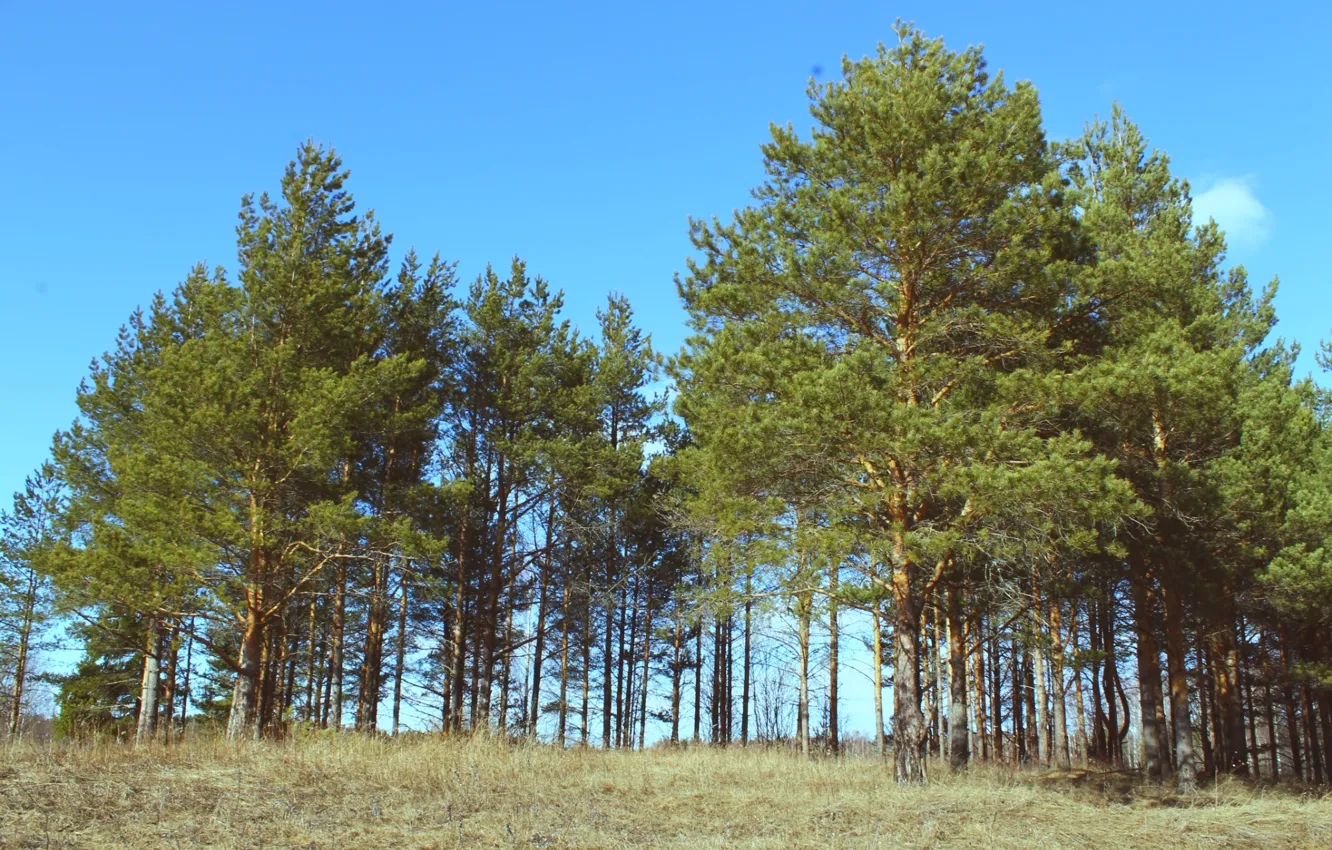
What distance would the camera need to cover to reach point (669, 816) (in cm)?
1010

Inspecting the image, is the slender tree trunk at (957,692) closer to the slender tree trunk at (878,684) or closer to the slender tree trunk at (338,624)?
the slender tree trunk at (878,684)

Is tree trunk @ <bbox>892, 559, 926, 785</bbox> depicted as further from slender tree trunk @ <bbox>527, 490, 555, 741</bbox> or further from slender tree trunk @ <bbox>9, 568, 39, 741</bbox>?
slender tree trunk @ <bbox>9, 568, 39, 741</bbox>

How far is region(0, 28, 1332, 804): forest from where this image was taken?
12.3 m

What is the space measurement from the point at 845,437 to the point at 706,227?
496cm

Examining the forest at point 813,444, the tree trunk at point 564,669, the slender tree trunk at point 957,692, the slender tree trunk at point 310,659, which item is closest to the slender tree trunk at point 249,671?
the forest at point 813,444

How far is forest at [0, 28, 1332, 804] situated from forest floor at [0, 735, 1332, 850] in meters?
1.89

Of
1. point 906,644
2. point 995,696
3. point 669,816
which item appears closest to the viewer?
point 669,816

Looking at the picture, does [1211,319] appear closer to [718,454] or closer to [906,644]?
[906,644]

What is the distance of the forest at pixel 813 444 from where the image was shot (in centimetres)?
1233

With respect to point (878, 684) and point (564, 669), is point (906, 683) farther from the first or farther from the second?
point (564, 669)

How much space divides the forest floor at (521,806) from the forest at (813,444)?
1895 millimetres

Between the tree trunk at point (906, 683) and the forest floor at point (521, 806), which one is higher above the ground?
the tree trunk at point (906, 683)


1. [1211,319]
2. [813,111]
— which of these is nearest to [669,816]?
[813,111]

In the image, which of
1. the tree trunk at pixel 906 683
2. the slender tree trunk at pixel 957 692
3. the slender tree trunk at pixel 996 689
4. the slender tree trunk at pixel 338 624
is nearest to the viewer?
the tree trunk at pixel 906 683
